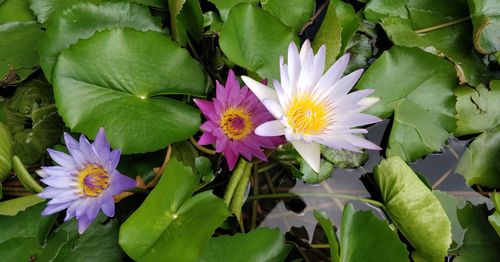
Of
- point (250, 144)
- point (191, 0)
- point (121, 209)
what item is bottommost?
point (121, 209)

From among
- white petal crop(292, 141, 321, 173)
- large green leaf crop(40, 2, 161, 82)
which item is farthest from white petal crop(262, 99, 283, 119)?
large green leaf crop(40, 2, 161, 82)

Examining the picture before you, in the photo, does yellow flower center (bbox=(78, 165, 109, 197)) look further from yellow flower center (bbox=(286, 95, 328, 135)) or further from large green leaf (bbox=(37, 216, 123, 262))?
yellow flower center (bbox=(286, 95, 328, 135))

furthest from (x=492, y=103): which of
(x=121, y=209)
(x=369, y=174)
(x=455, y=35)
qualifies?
(x=121, y=209)

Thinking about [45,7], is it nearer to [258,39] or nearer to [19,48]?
[19,48]

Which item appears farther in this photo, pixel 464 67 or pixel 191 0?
pixel 464 67

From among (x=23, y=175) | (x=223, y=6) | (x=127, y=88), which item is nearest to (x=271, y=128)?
(x=127, y=88)

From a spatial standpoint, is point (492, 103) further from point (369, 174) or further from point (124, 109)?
point (124, 109)

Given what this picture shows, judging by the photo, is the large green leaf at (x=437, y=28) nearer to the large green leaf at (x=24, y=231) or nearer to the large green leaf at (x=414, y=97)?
the large green leaf at (x=414, y=97)
